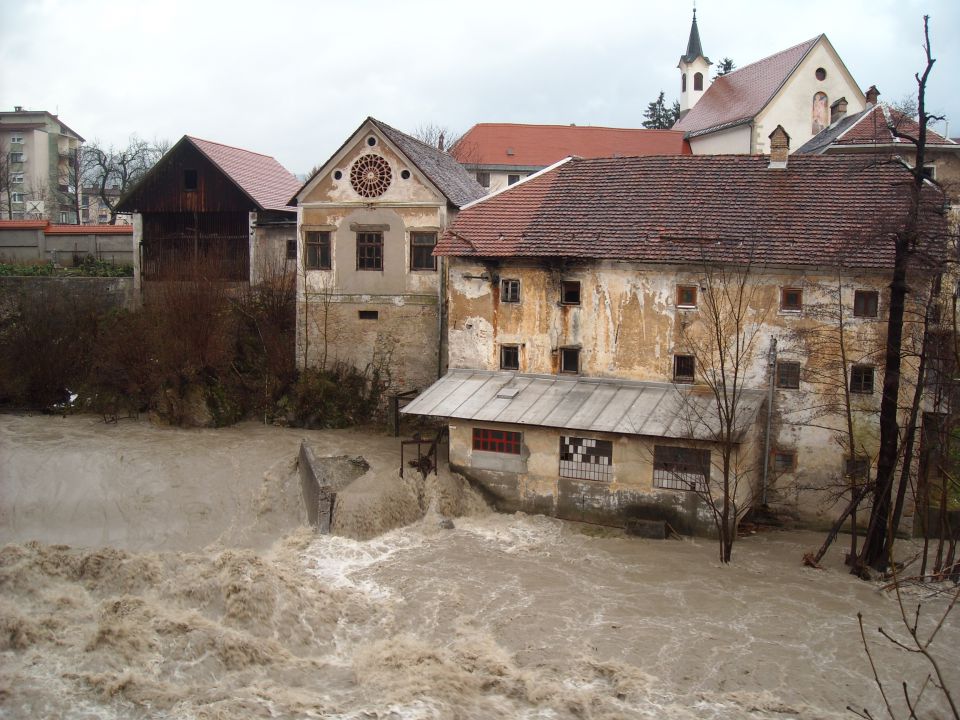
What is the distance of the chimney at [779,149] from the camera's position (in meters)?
21.9

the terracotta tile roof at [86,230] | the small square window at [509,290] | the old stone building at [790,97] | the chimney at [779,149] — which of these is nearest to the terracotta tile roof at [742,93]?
the old stone building at [790,97]

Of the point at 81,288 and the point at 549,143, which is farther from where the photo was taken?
the point at 549,143

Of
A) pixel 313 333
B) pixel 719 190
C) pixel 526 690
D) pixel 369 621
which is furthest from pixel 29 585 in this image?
pixel 719 190

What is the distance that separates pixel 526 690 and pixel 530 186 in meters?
14.9

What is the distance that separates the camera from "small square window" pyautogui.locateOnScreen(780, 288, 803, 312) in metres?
20.2

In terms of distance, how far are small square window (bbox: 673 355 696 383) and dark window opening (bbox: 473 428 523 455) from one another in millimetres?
4179

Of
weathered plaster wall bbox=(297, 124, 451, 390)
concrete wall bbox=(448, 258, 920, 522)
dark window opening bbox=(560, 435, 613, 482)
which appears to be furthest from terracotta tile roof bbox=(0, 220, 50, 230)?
dark window opening bbox=(560, 435, 613, 482)

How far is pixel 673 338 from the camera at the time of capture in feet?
69.1

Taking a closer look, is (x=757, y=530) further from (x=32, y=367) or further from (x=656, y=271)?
(x=32, y=367)

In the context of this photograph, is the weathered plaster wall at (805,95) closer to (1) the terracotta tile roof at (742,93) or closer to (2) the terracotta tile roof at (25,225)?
(1) the terracotta tile roof at (742,93)

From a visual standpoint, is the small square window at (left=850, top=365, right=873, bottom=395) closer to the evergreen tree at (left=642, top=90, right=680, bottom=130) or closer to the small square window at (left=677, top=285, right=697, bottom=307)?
the small square window at (left=677, top=285, right=697, bottom=307)

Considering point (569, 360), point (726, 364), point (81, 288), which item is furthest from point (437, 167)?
point (81, 288)

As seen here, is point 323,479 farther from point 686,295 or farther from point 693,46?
point 693,46

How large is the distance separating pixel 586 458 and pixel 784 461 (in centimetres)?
484
